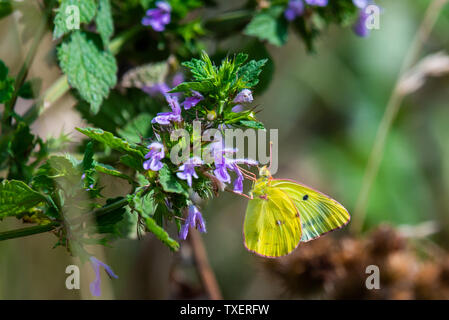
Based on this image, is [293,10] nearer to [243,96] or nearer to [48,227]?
[243,96]

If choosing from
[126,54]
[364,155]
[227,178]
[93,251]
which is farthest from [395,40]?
[227,178]

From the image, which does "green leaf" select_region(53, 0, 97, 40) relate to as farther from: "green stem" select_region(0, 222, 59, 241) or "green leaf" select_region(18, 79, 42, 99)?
"green stem" select_region(0, 222, 59, 241)

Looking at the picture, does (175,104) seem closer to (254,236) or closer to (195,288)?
(254,236)

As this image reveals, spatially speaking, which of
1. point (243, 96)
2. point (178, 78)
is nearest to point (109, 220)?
point (243, 96)

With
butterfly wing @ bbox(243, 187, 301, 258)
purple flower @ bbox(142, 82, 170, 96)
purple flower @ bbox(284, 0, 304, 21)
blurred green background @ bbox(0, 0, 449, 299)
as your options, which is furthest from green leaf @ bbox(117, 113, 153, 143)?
blurred green background @ bbox(0, 0, 449, 299)

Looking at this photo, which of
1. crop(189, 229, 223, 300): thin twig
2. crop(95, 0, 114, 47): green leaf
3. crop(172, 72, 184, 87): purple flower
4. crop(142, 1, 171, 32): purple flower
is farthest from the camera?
crop(189, 229, 223, 300): thin twig
